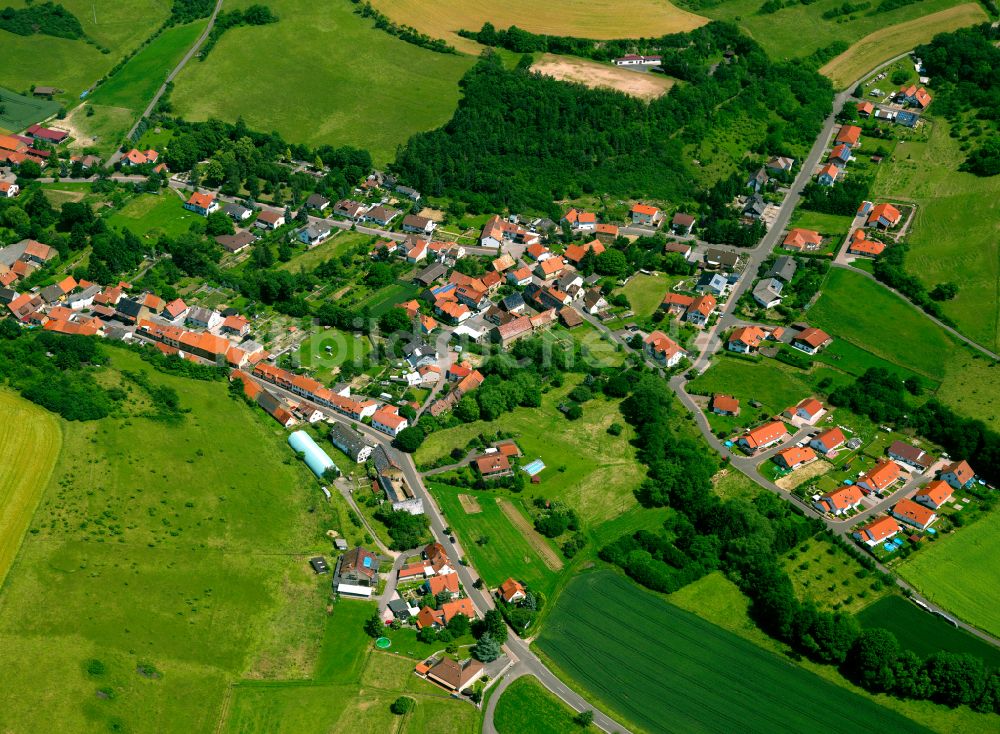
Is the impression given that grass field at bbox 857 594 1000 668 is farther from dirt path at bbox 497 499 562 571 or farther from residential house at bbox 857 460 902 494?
dirt path at bbox 497 499 562 571

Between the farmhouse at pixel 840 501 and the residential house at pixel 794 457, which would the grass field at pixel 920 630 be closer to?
the farmhouse at pixel 840 501

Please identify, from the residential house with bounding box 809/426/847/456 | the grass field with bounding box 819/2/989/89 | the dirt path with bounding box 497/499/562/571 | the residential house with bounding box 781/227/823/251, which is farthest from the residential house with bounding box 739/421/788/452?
the grass field with bounding box 819/2/989/89

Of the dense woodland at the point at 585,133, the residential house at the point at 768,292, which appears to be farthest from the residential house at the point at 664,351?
the dense woodland at the point at 585,133

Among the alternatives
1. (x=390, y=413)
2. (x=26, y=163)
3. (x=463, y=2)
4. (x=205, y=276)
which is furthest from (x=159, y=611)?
(x=463, y=2)

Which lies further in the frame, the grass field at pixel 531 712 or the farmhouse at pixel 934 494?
the farmhouse at pixel 934 494

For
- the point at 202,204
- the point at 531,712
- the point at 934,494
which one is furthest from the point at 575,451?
the point at 202,204

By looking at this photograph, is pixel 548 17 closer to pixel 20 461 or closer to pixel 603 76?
pixel 603 76
